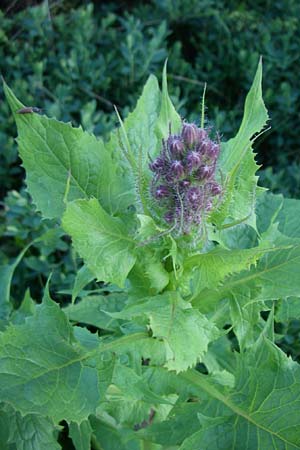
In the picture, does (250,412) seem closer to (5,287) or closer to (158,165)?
(158,165)

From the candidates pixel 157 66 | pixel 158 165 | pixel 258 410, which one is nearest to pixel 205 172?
pixel 158 165

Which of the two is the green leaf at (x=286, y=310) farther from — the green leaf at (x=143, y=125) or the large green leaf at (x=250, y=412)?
the green leaf at (x=143, y=125)

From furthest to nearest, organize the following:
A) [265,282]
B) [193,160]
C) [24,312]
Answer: [24,312]
[265,282]
[193,160]

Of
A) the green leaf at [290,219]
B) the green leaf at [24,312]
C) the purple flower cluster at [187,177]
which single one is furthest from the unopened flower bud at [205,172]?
the green leaf at [24,312]

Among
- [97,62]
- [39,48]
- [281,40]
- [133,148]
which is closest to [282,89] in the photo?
[281,40]

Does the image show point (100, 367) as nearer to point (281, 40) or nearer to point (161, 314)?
point (161, 314)

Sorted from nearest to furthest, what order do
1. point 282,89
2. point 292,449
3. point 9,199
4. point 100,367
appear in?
point 292,449 < point 100,367 < point 9,199 < point 282,89

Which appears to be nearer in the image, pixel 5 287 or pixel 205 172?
pixel 205 172
